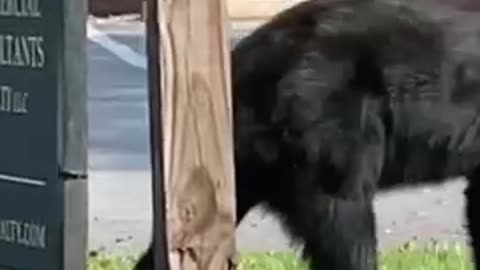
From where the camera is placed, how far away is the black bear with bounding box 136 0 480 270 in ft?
21.5

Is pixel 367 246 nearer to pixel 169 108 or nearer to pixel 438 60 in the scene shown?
pixel 438 60

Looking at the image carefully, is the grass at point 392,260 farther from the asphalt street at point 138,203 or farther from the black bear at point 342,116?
the black bear at point 342,116

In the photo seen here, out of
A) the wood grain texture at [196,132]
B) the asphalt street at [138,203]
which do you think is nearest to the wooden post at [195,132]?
the wood grain texture at [196,132]

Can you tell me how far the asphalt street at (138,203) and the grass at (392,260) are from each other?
0.54 feet

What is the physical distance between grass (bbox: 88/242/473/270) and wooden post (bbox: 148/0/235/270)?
13.0 feet

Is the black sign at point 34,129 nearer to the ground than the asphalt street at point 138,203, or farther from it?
farther from it

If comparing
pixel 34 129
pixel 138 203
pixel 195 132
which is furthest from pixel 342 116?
pixel 138 203

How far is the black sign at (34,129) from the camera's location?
4785mm

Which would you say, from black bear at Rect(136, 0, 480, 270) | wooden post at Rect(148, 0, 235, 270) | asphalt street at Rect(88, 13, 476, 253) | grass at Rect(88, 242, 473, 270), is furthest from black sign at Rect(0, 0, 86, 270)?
grass at Rect(88, 242, 473, 270)

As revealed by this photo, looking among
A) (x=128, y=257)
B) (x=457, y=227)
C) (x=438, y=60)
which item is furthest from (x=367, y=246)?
(x=457, y=227)

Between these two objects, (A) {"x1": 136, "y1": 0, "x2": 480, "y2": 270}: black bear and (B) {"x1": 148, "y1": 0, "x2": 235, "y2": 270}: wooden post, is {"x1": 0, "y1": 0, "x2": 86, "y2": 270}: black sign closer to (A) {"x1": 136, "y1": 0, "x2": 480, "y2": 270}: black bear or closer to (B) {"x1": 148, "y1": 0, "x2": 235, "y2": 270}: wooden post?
(B) {"x1": 148, "y1": 0, "x2": 235, "y2": 270}: wooden post

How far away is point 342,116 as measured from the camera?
6594 millimetres

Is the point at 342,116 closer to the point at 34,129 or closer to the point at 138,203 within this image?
the point at 34,129

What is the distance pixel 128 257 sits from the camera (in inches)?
368
